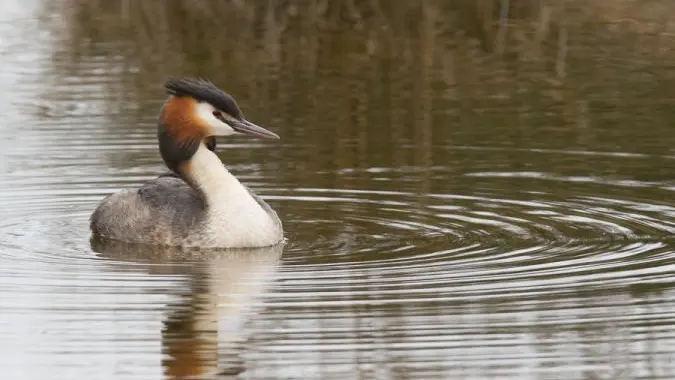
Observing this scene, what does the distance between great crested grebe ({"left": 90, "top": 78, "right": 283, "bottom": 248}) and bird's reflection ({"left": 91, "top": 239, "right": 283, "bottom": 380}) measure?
100mm

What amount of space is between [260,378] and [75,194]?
590 cm

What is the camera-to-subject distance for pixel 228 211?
39.3 feet

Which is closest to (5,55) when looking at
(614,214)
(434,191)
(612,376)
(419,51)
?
(419,51)

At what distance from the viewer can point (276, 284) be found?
411 inches

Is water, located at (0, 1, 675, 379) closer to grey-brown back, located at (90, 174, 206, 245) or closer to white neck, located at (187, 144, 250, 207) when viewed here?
grey-brown back, located at (90, 174, 206, 245)

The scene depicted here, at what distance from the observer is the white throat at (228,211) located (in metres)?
11.9

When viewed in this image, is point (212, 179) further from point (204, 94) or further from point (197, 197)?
point (204, 94)

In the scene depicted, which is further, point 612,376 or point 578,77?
point 578,77

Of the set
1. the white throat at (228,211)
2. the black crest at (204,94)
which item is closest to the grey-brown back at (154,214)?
the white throat at (228,211)

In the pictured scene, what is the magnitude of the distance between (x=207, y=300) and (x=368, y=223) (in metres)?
2.50

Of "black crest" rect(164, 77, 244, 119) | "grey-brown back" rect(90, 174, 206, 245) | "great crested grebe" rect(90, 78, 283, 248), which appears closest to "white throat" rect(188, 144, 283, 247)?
"great crested grebe" rect(90, 78, 283, 248)

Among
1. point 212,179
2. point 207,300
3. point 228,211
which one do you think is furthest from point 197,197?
point 207,300

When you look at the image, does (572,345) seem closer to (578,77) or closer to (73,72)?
(578,77)

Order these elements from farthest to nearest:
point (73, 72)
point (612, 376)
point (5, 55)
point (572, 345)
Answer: point (5, 55) → point (73, 72) → point (572, 345) → point (612, 376)
